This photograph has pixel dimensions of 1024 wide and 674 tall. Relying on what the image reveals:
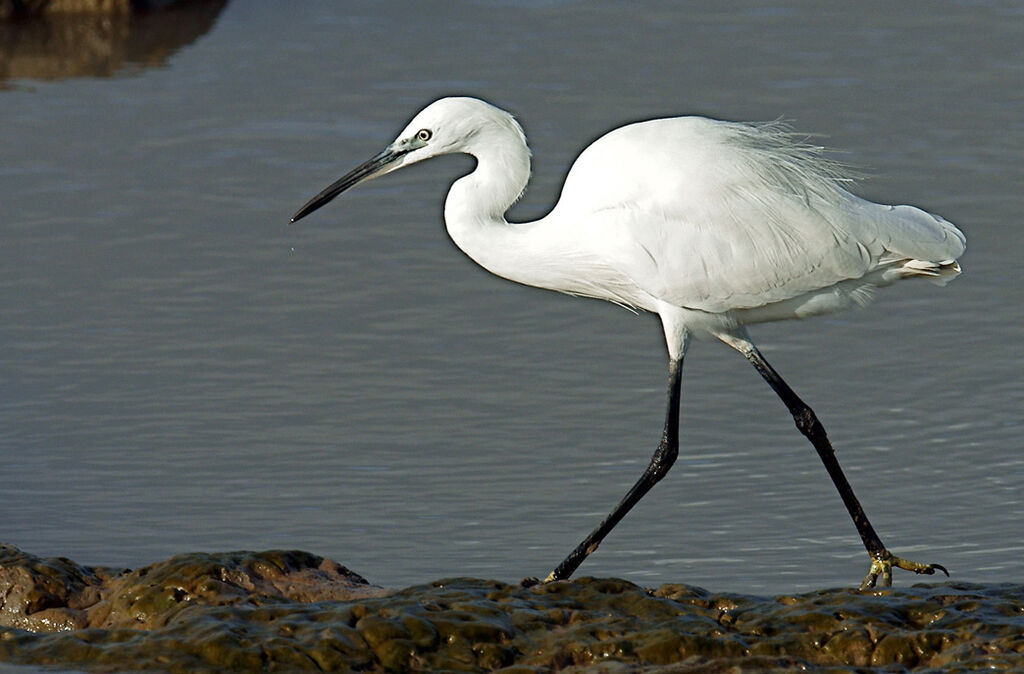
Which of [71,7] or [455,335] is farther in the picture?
[71,7]

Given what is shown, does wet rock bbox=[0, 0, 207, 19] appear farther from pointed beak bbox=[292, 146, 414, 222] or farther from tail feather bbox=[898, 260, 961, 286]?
tail feather bbox=[898, 260, 961, 286]

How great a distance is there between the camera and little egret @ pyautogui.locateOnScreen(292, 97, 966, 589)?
532 centimetres

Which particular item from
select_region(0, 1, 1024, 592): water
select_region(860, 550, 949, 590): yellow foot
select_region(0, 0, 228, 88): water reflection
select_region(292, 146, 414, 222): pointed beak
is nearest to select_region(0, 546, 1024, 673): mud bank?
select_region(860, 550, 949, 590): yellow foot

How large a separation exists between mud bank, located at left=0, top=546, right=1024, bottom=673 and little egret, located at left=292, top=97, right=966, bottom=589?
862 mm

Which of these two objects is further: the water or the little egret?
the water

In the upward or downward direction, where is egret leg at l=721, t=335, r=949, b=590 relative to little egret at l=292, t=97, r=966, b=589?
downward

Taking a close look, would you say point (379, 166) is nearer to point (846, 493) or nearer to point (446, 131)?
point (446, 131)

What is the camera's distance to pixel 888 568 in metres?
5.28

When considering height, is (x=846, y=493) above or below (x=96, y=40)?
below

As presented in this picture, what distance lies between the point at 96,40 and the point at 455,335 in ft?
19.1

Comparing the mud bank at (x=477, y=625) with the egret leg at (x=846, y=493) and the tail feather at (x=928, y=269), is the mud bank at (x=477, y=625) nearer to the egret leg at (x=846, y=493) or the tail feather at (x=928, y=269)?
the egret leg at (x=846, y=493)

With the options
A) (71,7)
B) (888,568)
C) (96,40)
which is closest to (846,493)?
(888,568)

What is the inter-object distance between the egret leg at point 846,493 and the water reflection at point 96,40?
22.6 ft

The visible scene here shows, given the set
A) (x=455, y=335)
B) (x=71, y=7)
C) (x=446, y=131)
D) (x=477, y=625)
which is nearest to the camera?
(x=477, y=625)
